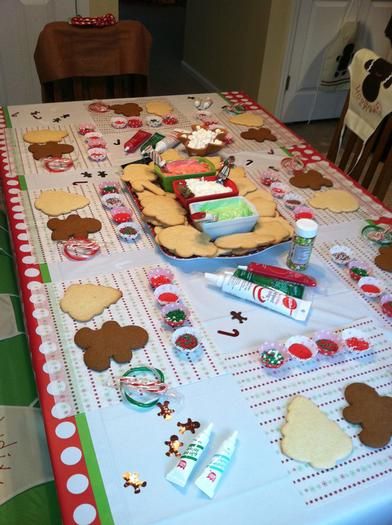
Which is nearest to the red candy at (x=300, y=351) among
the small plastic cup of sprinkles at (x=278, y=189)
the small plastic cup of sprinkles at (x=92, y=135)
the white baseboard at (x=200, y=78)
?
the small plastic cup of sprinkles at (x=278, y=189)

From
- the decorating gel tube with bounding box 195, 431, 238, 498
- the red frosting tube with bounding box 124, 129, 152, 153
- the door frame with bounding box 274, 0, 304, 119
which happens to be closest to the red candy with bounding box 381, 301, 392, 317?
the decorating gel tube with bounding box 195, 431, 238, 498

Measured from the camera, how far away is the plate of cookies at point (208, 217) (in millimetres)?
1107

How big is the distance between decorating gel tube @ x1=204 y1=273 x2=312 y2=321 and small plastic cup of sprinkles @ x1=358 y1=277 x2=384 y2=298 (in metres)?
0.16

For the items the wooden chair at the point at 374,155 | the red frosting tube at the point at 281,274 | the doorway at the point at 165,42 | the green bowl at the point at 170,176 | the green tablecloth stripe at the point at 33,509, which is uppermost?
the green bowl at the point at 170,176

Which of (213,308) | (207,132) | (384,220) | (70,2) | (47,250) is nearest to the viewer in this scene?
(213,308)

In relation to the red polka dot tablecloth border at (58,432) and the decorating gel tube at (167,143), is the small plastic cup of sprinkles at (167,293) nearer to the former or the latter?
the red polka dot tablecloth border at (58,432)

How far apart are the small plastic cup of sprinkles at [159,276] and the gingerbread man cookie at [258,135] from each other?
0.78 meters

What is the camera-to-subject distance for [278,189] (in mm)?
1384

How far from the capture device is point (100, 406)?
0.80 meters

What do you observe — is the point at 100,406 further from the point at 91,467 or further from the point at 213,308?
the point at 213,308

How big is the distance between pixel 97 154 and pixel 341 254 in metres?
0.78

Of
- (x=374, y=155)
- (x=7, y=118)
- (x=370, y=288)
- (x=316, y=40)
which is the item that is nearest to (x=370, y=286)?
(x=370, y=288)

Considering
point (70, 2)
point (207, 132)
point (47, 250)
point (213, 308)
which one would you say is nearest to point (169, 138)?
point (207, 132)

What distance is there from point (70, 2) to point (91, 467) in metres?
2.76
